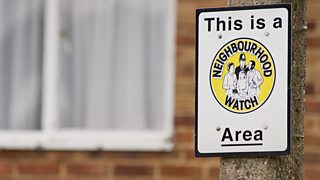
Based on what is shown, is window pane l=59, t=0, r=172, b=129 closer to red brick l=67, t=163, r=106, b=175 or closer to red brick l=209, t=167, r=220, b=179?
red brick l=67, t=163, r=106, b=175

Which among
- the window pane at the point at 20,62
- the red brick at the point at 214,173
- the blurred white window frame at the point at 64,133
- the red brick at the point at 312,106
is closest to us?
the red brick at the point at 312,106

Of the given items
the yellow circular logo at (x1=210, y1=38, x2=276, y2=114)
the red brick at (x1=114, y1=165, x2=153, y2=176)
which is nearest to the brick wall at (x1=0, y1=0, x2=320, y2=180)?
the red brick at (x1=114, y1=165, x2=153, y2=176)

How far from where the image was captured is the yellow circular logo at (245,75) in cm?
378

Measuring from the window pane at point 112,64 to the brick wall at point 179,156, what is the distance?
0.82ft

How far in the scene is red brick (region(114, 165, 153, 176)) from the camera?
7.64 m

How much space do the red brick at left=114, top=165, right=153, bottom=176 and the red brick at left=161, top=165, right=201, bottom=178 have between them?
0.32 feet

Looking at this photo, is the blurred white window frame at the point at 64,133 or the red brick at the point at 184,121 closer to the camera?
the red brick at the point at 184,121

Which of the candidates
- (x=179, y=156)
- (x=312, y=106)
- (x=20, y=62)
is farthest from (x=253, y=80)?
(x=20, y=62)

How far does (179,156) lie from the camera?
7.61m

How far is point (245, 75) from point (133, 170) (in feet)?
13.0

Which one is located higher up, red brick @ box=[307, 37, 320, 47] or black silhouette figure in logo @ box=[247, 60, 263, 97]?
red brick @ box=[307, 37, 320, 47]

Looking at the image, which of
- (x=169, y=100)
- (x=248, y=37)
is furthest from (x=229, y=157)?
(x=169, y=100)

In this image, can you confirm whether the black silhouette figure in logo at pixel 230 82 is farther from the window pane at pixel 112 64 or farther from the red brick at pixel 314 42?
the window pane at pixel 112 64

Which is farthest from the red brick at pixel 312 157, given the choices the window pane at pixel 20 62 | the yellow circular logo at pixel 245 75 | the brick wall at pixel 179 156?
the yellow circular logo at pixel 245 75
